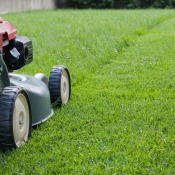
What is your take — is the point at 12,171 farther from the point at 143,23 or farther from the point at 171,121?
the point at 143,23

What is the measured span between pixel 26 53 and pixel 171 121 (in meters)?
1.01

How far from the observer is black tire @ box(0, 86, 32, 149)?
82.7 inches

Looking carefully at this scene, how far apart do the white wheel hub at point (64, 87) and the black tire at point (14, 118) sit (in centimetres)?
70

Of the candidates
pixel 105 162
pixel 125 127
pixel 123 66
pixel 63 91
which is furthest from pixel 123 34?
pixel 105 162

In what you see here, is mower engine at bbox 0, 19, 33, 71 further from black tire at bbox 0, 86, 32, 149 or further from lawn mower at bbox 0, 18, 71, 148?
black tire at bbox 0, 86, 32, 149

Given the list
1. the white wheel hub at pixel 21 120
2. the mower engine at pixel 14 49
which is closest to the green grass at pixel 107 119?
the white wheel hub at pixel 21 120

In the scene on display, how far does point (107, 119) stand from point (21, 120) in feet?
2.19

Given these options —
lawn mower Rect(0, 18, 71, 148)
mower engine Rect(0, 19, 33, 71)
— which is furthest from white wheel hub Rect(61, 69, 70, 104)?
mower engine Rect(0, 19, 33, 71)

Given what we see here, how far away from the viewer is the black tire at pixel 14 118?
210 cm

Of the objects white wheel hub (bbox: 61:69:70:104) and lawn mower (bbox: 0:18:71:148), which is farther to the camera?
white wheel hub (bbox: 61:69:70:104)

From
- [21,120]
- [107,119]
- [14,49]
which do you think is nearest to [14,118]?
[21,120]

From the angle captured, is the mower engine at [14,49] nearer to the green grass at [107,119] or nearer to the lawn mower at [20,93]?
the lawn mower at [20,93]

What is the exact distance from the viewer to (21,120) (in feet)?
7.44

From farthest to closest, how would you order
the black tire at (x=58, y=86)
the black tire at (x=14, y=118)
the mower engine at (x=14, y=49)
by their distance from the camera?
the black tire at (x=58, y=86) < the mower engine at (x=14, y=49) < the black tire at (x=14, y=118)
